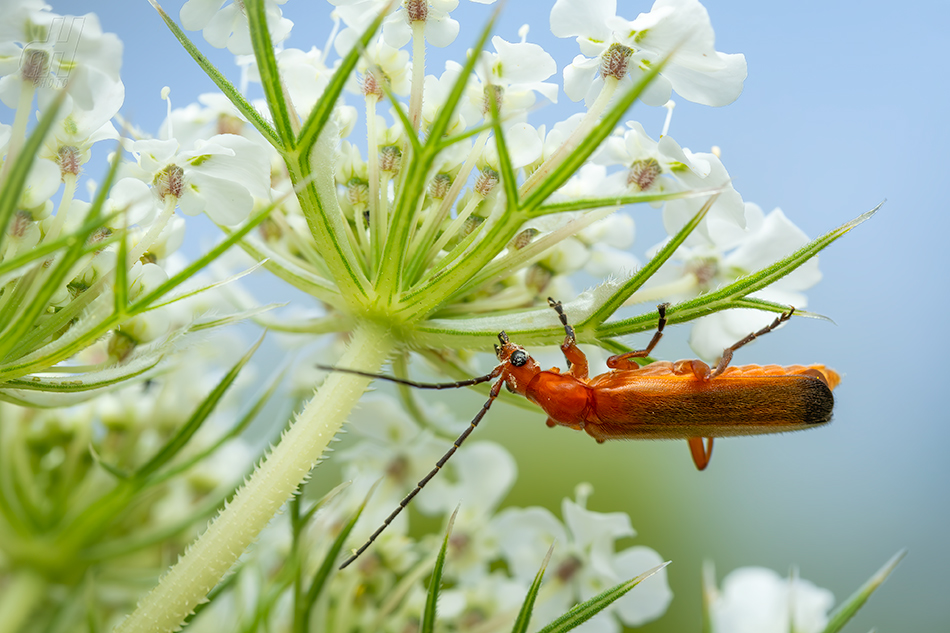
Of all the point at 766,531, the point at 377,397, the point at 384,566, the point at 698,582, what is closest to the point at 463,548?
the point at 384,566

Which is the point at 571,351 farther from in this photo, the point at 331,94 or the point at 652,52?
the point at 331,94

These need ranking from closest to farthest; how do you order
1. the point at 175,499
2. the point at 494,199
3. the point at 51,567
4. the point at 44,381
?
the point at 44,381 → the point at 494,199 → the point at 51,567 → the point at 175,499

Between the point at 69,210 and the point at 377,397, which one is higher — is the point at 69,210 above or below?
above

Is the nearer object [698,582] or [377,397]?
[377,397]

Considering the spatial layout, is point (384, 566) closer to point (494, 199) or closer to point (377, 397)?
point (377, 397)

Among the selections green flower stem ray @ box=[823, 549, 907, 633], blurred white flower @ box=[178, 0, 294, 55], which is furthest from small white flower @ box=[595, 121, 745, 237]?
green flower stem ray @ box=[823, 549, 907, 633]

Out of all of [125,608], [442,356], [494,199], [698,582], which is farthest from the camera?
[698,582]

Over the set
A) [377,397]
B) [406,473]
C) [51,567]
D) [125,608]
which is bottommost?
[125,608]

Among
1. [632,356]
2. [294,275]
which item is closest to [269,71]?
[294,275]
